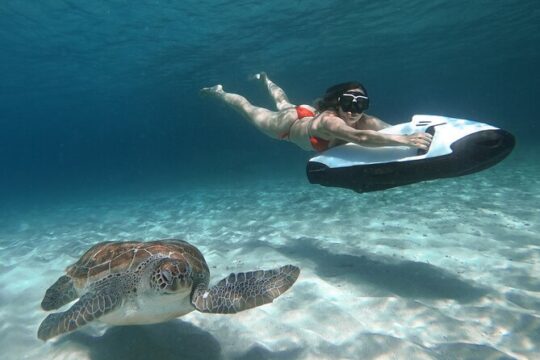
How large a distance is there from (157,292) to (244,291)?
32.4 inches

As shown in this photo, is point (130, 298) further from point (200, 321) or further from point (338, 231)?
point (338, 231)

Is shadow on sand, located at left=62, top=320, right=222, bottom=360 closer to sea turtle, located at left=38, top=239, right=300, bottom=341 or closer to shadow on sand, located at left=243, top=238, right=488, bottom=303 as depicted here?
sea turtle, located at left=38, top=239, right=300, bottom=341

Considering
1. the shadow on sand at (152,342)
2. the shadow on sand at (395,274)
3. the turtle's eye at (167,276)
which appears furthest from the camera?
the shadow on sand at (395,274)

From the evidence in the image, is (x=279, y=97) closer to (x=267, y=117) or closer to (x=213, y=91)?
(x=267, y=117)

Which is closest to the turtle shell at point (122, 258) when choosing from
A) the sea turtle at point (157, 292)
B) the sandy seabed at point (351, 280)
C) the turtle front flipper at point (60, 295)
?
the sea turtle at point (157, 292)

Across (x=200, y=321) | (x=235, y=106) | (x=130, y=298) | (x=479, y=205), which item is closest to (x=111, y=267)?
(x=130, y=298)

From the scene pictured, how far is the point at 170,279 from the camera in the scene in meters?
3.03

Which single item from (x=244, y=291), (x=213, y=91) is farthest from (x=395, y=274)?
(x=213, y=91)

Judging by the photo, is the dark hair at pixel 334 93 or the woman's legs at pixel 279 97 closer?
the dark hair at pixel 334 93

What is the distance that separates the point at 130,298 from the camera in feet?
10.9

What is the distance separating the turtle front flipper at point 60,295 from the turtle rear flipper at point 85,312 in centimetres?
84

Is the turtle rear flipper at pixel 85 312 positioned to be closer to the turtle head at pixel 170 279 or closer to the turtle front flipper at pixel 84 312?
the turtle front flipper at pixel 84 312

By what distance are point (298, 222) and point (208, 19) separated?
1660 centimetres

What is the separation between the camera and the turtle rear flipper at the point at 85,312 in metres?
3.12
